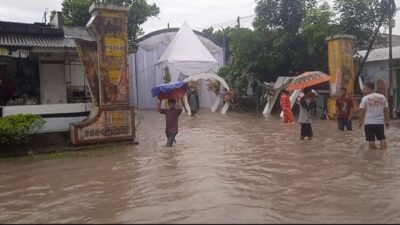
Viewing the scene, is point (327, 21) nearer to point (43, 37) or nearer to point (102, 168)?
point (43, 37)

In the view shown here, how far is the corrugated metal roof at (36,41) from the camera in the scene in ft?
43.0

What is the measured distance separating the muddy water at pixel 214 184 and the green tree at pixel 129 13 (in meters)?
18.0

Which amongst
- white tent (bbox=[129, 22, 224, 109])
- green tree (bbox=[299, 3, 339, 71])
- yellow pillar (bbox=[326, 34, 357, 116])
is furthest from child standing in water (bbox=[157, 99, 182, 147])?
white tent (bbox=[129, 22, 224, 109])

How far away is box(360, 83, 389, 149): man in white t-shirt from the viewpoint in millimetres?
9508

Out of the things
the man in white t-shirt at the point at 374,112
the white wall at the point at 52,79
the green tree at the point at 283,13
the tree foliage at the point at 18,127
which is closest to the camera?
the man in white t-shirt at the point at 374,112

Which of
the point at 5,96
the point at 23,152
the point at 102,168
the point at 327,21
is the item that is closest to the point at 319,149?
the point at 102,168

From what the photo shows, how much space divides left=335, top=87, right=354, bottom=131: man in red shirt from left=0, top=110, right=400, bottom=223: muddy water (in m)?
1.37

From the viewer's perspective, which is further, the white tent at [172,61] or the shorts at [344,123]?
the white tent at [172,61]

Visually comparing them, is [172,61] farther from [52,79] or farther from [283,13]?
[52,79]

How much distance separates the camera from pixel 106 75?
12.0 meters

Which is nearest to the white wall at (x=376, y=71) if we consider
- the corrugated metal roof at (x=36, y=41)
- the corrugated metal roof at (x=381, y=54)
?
the corrugated metal roof at (x=381, y=54)

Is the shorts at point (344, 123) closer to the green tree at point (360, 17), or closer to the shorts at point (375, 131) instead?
the shorts at point (375, 131)

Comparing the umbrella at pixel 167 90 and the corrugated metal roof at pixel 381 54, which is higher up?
the corrugated metal roof at pixel 381 54

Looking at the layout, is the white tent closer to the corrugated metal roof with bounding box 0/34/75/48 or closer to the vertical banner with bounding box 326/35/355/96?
the vertical banner with bounding box 326/35/355/96
